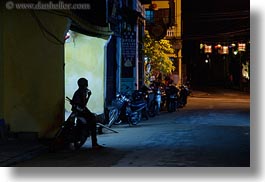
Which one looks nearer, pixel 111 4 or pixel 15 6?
pixel 15 6

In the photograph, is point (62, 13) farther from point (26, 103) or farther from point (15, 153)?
point (15, 153)

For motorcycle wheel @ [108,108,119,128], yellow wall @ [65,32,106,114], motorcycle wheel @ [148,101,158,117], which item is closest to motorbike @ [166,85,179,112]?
motorcycle wheel @ [148,101,158,117]

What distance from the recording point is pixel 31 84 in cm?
1173

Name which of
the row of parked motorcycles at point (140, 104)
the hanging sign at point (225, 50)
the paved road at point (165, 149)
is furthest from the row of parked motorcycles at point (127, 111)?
the hanging sign at point (225, 50)

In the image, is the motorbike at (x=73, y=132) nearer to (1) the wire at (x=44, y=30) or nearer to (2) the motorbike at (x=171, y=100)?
(1) the wire at (x=44, y=30)

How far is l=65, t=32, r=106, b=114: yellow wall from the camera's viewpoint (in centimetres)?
1642

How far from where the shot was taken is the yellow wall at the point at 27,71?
11.7 m

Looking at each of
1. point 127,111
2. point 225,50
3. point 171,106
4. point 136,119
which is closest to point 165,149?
point 127,111

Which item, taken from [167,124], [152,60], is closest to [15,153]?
[167,124]

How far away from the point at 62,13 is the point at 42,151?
3.30 metres

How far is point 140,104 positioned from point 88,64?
8.17 feet

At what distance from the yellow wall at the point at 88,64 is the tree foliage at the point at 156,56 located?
1212 cm

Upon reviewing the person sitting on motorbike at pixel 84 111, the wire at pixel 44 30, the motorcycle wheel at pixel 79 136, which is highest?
the wire at pixel 44 30

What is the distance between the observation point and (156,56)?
30.0 m
